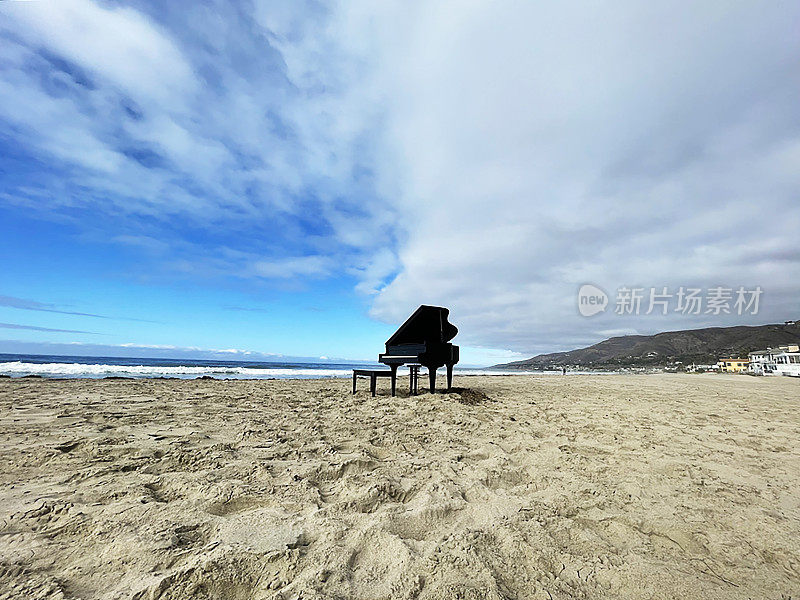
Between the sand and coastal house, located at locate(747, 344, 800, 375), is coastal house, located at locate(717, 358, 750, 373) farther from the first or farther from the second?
the sand

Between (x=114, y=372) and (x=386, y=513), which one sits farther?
(x=114, y=372)

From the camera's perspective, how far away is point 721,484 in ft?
9.27

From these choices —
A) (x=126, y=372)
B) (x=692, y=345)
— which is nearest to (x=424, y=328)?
(x=126, y=372)

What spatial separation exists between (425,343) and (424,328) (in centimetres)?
75

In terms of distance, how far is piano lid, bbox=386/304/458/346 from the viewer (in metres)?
8.49

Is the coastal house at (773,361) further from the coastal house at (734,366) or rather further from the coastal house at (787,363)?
the coastal house at (734,366)

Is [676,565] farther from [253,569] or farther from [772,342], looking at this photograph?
[772,342]

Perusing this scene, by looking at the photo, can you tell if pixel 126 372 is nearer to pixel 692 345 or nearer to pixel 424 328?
pixel 424 328

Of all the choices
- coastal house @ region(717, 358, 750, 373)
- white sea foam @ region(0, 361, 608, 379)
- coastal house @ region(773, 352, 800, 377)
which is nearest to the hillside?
coastal house @ region(717, 358, 750, 373)

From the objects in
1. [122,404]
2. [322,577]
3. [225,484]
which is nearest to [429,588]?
[322,577]

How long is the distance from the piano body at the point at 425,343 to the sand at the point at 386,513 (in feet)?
11.8

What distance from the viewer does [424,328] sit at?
341 inches

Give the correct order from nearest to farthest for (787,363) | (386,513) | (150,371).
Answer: (386,513) → (150,371) → (787,363)

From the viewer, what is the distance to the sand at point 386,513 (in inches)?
61.7
